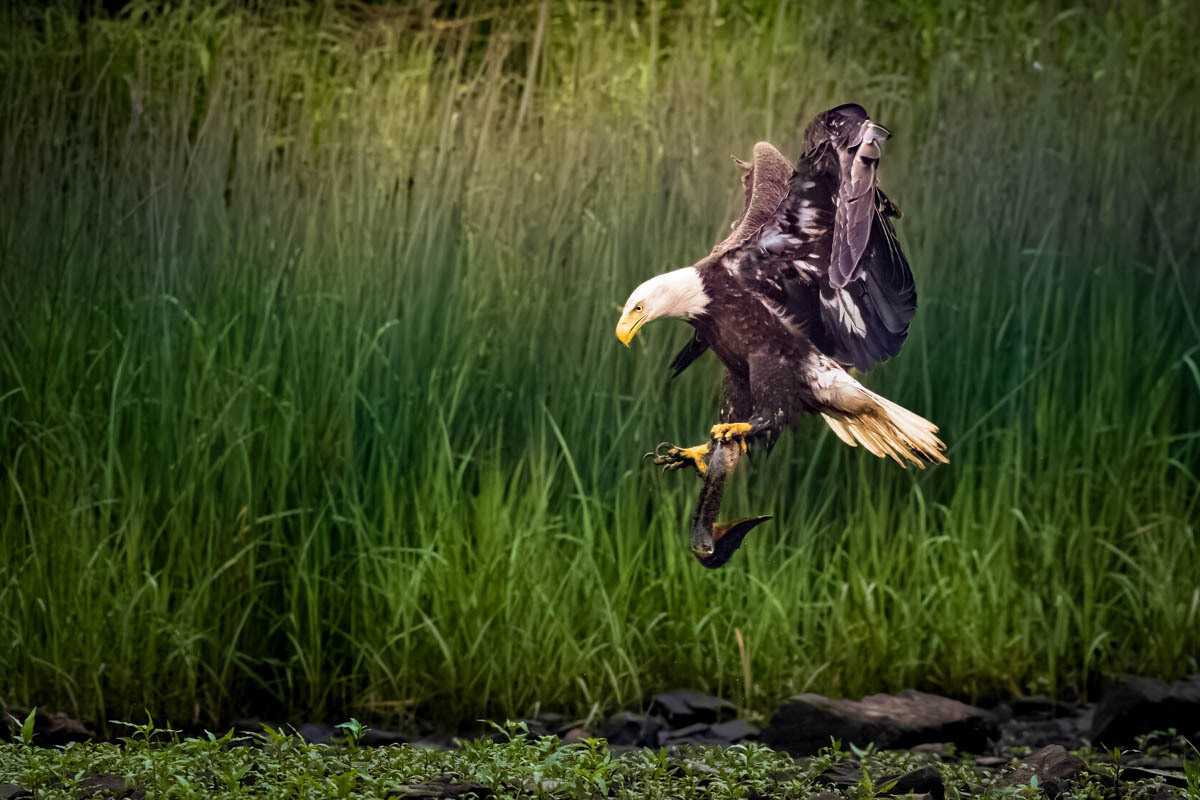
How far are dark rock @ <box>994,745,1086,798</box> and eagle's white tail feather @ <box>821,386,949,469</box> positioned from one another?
1.51 metres

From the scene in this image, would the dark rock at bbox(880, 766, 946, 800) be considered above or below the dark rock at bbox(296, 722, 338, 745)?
above

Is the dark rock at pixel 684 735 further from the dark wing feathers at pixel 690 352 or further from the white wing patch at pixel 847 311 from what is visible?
the white wing patch at pixel 847 311

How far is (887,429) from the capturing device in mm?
1391

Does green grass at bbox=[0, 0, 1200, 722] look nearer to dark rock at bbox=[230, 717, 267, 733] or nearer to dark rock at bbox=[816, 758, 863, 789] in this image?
dark rock at bbox=[230, 717, 267, 733]

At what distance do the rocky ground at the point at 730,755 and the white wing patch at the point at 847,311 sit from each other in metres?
1.25

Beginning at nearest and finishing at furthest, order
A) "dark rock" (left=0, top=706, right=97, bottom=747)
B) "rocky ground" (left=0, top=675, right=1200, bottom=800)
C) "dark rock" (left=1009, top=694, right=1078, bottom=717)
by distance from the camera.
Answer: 1. "rocky ground" (left=0, top=675, right=1200, bottom=800)
2. "dark rock" (left=0, top=706, right=97, bottom=747)
3. "dark rock" (left=1009, top=694, right=1078, bottom=717)

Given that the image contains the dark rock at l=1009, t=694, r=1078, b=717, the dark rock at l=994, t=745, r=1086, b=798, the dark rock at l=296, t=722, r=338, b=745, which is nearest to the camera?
the dark rock at l=994, t=745, r=1086, b=798

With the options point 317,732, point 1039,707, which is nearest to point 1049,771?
point 1039,707

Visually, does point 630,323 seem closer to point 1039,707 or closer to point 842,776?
point 842,776

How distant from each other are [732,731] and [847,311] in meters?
2.26

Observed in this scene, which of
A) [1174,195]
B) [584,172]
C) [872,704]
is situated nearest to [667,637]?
[872,704]

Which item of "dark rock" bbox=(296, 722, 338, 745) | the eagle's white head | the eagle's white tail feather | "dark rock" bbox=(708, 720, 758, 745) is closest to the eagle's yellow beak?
the eagle's white head

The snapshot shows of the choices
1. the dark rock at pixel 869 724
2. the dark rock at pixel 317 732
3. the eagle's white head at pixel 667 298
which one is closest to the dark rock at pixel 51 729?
the dark rock at pixel 317 732

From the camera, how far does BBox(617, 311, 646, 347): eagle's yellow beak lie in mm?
1303
